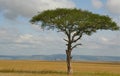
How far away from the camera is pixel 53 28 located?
50.1 m

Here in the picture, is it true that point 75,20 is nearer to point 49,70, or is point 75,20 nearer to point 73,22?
point 73,22

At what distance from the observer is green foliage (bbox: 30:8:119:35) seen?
4800 centimetres

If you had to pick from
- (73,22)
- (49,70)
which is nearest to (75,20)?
(73,22)

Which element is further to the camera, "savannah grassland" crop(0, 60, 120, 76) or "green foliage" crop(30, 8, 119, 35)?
"green foliage" crop(30, 8, 119, 35)

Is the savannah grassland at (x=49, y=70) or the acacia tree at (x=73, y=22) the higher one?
the acacia tree at (x=73, y=22)

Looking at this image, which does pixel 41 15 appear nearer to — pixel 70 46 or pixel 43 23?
pixel 43 23

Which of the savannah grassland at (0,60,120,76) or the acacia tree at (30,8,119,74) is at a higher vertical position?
the acacia tree at (30,8,119,74)

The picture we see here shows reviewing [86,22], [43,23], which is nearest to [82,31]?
[86,22]

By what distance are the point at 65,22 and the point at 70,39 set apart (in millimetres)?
2814

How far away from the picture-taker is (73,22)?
47812 mm

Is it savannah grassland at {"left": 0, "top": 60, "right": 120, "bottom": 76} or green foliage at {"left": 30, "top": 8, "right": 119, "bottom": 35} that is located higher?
green foliage at {"left": 30, "top": 8, "right": 119, "bottom": 35}

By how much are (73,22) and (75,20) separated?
0.39 meters

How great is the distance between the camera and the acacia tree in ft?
158

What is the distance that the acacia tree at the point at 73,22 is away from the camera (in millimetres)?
48062
